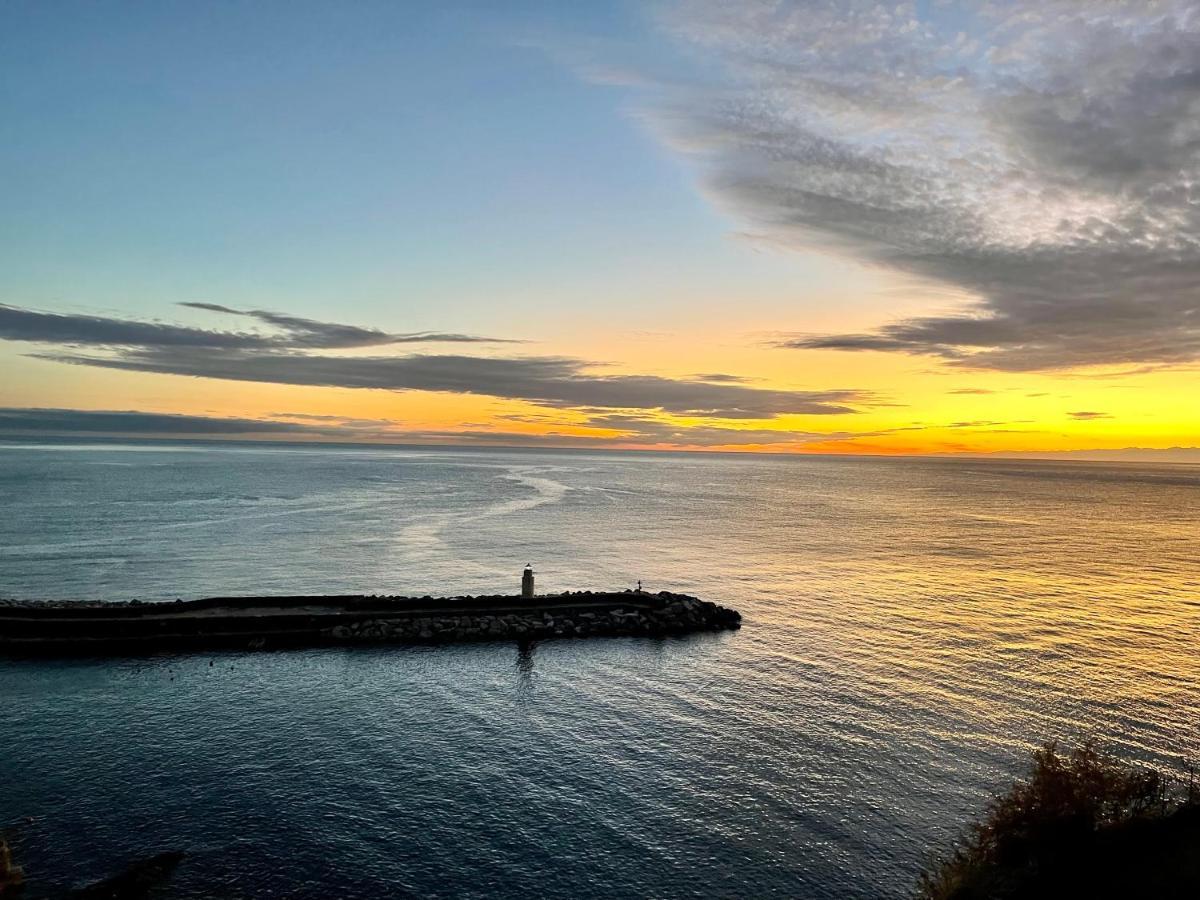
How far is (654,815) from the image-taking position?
82.4 feet

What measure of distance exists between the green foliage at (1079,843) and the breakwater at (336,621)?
32179 mm

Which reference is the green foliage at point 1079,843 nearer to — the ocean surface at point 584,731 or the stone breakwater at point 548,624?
the ocean surface at point 584,731

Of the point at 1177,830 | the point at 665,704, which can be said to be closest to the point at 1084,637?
the point at 665,704

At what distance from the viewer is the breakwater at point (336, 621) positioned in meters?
43.4

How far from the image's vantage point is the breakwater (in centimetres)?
4338

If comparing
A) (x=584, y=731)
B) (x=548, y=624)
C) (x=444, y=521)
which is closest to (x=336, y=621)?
(x=548, y=624)

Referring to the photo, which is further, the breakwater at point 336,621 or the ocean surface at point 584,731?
the breakwater at point 336,621

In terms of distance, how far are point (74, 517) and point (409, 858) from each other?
10432cm

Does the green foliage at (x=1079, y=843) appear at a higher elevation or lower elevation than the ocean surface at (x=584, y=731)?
higher

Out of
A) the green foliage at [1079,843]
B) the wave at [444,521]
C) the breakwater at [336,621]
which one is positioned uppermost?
the green foliage at [1079,843]

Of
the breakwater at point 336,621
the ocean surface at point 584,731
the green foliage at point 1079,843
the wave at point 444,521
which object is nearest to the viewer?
the green foliage at point 1079,843

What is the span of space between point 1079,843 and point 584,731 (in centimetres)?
1962

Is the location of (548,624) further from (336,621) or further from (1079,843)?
(1079,843)

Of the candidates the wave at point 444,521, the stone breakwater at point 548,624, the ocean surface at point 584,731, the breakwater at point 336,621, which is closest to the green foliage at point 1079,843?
the ocean surface at point 584,731
